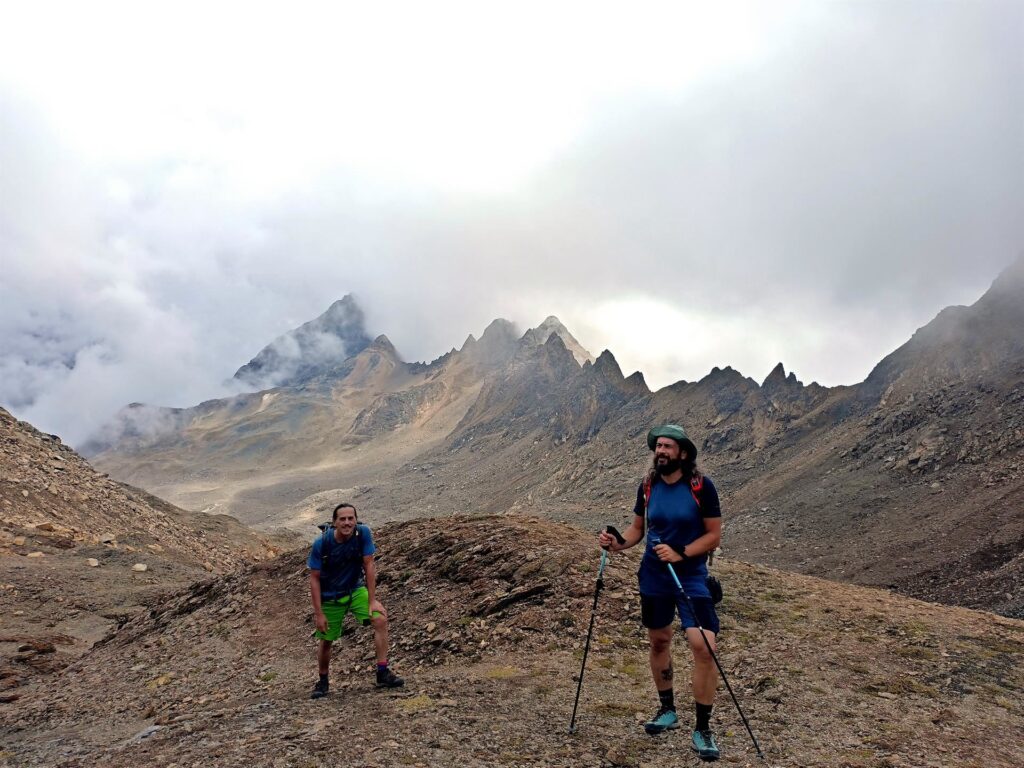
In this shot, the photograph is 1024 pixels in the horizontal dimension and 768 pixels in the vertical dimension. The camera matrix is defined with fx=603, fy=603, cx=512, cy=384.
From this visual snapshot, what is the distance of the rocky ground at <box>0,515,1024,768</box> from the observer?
5582 millimetres

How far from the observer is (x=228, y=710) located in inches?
286

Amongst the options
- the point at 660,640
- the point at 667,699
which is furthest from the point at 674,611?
the point at 667,699

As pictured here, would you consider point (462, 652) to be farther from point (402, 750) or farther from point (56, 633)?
point (56, 633)

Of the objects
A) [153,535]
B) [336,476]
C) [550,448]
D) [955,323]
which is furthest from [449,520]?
[336,476]

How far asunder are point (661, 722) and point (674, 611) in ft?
3.81

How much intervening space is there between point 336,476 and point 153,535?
14568 centimetres

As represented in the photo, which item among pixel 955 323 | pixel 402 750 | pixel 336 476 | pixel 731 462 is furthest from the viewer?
pixel 336 476

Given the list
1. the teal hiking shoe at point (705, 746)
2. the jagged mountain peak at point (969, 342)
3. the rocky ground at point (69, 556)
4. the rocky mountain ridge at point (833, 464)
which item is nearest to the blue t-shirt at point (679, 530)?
the teal hiking shoe at point (705, 746)

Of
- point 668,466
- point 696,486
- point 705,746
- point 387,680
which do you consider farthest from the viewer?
point 387,680

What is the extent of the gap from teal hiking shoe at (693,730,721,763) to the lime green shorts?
156 inches

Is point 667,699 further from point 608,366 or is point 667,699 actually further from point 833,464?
point 608,366

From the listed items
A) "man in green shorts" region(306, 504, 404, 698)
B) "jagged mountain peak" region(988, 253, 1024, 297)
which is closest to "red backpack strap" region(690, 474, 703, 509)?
"man in green shorts" region(306, 504, 404, 698)

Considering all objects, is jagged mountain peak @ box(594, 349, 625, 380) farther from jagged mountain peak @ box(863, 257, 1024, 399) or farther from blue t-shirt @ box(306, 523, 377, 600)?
blue t-shirt @ box(306, 523, 377, 600)

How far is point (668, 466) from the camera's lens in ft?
18.2
